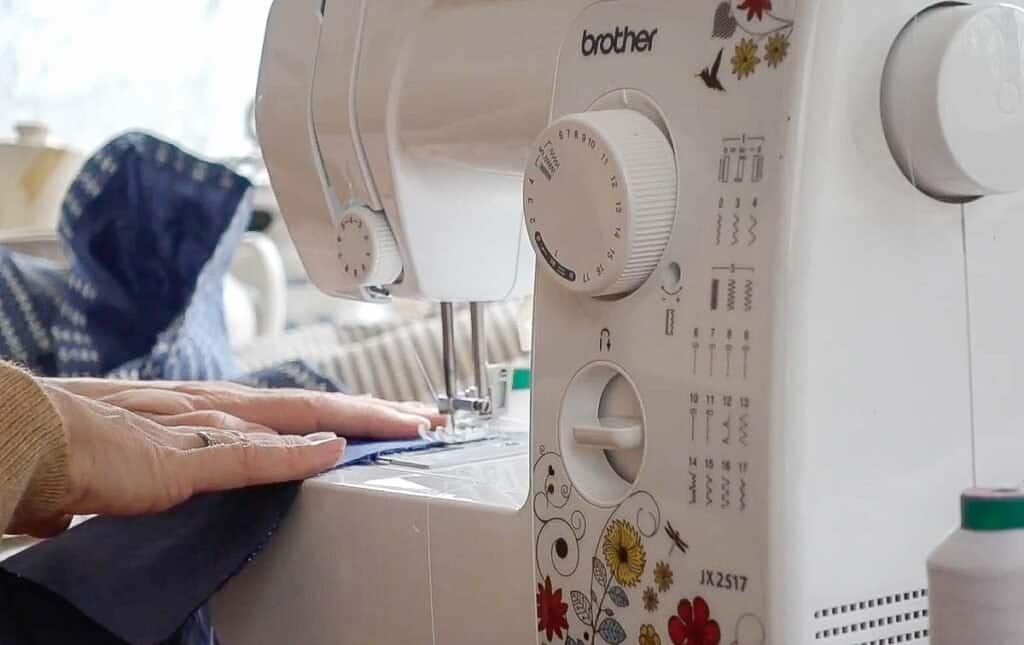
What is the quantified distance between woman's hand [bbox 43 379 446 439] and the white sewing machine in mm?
220

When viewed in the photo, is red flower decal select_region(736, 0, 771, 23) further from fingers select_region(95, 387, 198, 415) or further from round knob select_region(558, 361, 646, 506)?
fingers select_region(95, 387, 198, 415)

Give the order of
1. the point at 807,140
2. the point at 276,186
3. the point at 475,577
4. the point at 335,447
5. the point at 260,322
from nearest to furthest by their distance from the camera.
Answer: the point at 807,140, the point at 475,577, the point at 335,447, the point at 276,186, the point at 260,322

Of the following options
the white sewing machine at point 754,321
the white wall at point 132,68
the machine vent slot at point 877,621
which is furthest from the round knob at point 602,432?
the white wall at point 132,68

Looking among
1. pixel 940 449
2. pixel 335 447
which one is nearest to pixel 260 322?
pixel 335 447

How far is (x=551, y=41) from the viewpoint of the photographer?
2.49ft

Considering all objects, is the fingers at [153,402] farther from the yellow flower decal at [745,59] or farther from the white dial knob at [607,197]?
the yellow flower decal at [745,59]

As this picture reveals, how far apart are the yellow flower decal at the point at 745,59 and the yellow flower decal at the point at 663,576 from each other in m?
0.23

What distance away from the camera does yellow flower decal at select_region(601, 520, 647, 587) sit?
65 centimetres

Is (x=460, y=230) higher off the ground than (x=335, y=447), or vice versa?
(x=460, y=230)

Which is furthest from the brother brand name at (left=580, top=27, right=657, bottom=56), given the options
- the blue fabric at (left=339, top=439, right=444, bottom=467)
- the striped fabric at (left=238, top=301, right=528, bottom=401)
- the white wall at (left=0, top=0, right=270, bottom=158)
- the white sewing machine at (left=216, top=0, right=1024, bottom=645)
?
the white wall at (left=0, top=0, right=270, bottom=158)

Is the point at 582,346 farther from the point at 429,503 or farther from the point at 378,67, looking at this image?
the point at 378,67

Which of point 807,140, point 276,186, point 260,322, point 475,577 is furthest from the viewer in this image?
point 260,322

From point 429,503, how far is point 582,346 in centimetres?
16

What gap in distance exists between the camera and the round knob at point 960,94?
0.60 metres
